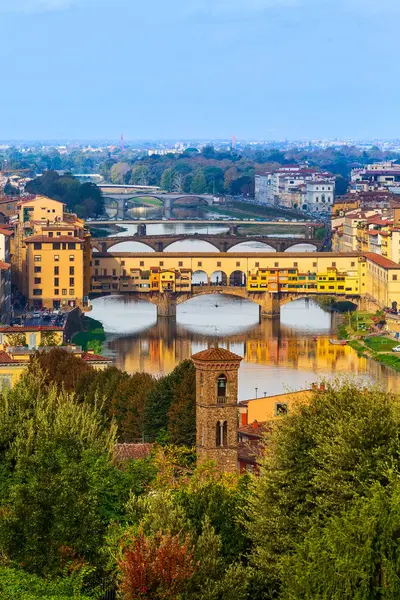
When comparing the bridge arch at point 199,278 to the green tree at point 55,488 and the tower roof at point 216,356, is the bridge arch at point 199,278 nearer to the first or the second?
the tower roof at point 216,356

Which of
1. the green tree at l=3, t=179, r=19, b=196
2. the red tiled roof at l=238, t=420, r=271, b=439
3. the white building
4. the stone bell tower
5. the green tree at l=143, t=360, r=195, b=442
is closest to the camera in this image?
the stone bell tower

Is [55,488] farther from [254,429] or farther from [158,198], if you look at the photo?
[158,198]

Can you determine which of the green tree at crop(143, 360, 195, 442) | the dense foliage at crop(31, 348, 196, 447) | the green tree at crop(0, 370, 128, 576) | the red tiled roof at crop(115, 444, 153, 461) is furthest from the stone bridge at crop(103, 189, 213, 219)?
the green tree at crop(0, 370, 128, 576)

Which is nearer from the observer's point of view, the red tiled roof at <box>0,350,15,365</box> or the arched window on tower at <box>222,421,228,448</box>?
Result: the arched window on tower at <box>222,421,228,448</box>

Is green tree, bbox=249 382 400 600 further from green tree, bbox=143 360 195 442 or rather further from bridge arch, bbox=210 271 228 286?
bridge arch, bbox=210 271 228 286

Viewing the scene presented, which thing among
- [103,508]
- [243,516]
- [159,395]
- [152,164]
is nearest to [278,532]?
[243,516]

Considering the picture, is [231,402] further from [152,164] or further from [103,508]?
[152,164]

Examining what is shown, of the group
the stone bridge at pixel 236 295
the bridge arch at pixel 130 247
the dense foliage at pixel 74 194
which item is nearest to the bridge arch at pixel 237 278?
the stone bridge at pixel 236 295

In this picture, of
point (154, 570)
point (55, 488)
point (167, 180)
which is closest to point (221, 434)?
point (55, 488)
